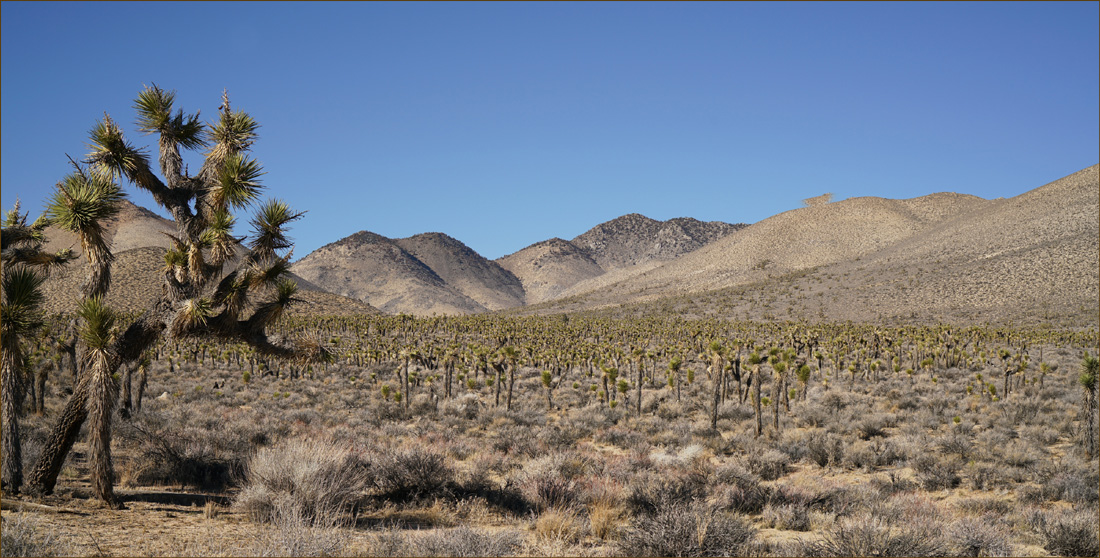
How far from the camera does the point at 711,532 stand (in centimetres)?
718

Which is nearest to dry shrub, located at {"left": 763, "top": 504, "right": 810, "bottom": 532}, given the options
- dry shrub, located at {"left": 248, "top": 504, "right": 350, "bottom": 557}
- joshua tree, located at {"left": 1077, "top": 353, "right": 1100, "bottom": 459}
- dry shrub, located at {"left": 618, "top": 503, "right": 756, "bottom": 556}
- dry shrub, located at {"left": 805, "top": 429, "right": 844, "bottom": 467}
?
dry shrub, located at {"left": 618, "top": 503, "right": 756, "bottom": 556}

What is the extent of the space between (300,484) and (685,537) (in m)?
5.10

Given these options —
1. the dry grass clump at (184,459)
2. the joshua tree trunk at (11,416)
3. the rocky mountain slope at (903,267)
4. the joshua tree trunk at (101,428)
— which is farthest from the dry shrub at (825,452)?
the rocky mountain slope at (903,267)

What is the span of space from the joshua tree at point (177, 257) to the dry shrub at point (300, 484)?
6.34 ft

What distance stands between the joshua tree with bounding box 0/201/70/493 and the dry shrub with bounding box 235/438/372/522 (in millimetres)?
3390

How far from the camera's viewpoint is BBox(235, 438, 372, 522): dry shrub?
8.02 meters

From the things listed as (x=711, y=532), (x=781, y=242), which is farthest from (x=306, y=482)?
(x=781, y=242)

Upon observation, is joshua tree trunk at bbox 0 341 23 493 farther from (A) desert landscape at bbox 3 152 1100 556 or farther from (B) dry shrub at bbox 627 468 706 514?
A: (B) dry shrub at bbox 627 468 706 514

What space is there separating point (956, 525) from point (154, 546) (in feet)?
32.8

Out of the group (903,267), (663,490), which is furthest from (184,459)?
(903,267)

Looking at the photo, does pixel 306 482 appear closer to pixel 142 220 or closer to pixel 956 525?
pixel 956 525

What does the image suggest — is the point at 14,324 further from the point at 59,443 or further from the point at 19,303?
the point at 59,443

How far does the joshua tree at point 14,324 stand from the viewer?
8.81 m

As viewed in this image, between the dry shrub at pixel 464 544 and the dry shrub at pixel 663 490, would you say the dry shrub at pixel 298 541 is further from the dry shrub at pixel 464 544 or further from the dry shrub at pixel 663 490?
the dry shrub at pixel 663 490
